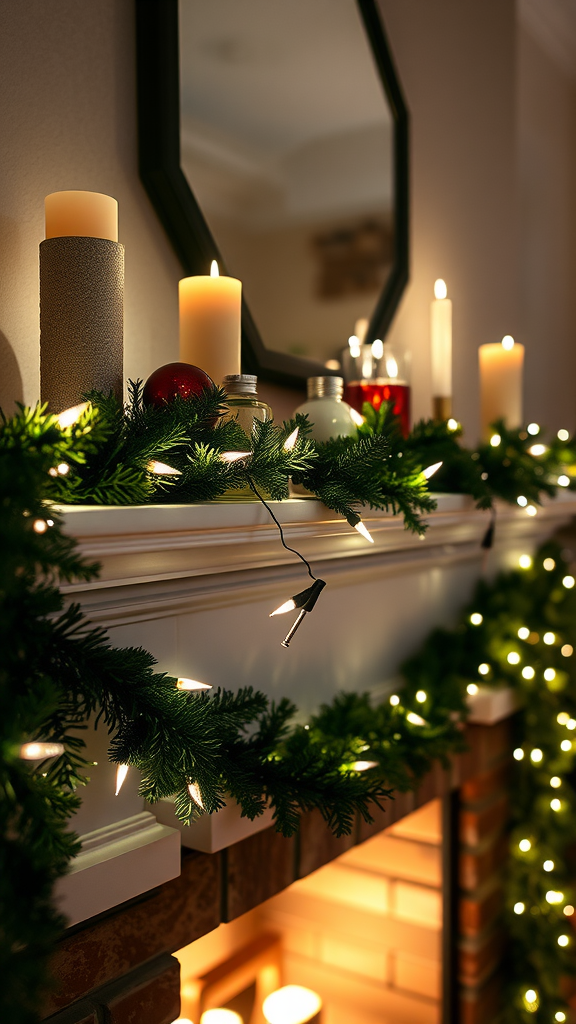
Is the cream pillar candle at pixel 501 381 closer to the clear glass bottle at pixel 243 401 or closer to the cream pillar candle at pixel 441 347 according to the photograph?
the cream pillar candle at pixel 441 347

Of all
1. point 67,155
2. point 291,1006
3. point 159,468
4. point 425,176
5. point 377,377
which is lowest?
point 291,1006

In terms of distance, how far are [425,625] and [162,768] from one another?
77 centimetres

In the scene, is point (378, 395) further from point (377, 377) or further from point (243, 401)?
point (243, 401)

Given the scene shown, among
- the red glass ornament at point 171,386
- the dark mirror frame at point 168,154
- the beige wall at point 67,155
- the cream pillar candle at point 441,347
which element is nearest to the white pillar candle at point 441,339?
the cream pillar candle at point 441,347

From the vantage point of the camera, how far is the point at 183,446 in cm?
64

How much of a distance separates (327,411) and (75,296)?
31cm

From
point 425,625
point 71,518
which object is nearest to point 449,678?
point 425,625

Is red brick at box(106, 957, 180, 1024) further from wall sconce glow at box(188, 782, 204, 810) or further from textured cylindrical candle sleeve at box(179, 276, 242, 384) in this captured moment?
textured cylindrical candle sleeve at box(179, 276, 242, 384)

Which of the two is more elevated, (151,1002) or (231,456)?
(231,456)

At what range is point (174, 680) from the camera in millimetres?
652

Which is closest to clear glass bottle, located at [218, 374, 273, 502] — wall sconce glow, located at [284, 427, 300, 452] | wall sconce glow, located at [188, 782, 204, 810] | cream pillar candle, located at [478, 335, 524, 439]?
wall sconce glow, located at [284, 427, 300, 452]

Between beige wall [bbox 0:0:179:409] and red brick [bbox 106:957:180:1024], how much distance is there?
0.55 metres

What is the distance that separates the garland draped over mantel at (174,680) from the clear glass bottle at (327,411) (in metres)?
0.03

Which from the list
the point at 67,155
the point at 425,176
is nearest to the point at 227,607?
the point at 67,155
